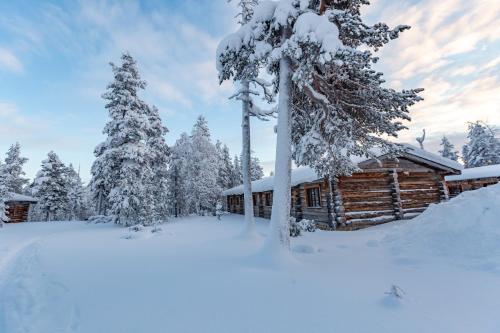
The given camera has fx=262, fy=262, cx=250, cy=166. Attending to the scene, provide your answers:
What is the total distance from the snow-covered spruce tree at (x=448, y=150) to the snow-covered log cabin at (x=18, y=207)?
67500 millimetres

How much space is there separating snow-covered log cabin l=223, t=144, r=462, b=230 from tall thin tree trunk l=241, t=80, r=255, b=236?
4.40 metres

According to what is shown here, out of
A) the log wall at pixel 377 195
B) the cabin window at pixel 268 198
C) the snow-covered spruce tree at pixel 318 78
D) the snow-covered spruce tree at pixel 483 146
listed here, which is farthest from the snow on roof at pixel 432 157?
the snow-covered spruce tree at pixel 483 146

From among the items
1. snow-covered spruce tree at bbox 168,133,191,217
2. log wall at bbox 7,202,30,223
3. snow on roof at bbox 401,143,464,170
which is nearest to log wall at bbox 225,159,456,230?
snow on roof at bbox 401,143,464,170

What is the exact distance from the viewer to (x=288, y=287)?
548cm

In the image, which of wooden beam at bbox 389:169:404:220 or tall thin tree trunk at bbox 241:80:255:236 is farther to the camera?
wooden beam at bbox 389:169:404:220

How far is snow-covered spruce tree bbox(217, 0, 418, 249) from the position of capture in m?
7.05

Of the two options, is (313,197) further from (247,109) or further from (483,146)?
(483,146)

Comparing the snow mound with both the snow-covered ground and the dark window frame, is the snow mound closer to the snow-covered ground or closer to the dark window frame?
the snow-covered ground

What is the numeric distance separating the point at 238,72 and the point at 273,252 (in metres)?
6.46

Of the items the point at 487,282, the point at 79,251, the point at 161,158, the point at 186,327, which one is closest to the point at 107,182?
the point at 161,158

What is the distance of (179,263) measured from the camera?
25.5ft

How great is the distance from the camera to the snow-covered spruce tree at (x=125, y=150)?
20266 millimetres

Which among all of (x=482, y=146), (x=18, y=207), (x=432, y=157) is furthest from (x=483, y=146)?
(x=18, y=207)

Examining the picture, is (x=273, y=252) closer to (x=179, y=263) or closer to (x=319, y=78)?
(x=179, y=263)
